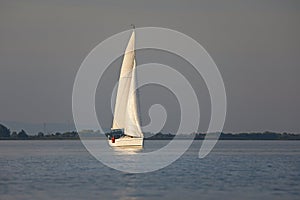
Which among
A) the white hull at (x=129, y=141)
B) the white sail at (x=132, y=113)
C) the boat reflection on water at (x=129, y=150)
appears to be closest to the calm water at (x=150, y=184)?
the white hull at (x=129, y=141)

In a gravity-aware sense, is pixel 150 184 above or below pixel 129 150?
below

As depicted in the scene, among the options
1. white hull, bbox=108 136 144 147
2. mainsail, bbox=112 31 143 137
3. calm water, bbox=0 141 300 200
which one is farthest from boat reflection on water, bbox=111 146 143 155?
calm water, bbox=0 141 300 200

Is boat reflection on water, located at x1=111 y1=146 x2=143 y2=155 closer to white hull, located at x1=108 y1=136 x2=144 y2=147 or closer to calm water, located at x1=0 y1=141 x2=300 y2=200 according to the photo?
white hull, located at x1=108 y1=136 x2=144 y2=147

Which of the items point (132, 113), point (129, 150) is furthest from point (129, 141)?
point (129, 150)

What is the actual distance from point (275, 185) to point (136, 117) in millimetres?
48145

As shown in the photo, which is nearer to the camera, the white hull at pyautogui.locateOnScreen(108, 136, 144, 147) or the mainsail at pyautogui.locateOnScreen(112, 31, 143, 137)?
the white hull at pyautogui.locateOnScreen(108, 136, 144, 147)

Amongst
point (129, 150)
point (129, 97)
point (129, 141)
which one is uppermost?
point (129, 97)

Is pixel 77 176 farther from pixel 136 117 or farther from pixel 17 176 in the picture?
pixel 136 117

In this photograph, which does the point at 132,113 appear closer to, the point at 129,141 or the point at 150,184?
the point at 129,141

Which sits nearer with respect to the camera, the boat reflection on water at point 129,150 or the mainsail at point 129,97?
the mainsail at point 129,97

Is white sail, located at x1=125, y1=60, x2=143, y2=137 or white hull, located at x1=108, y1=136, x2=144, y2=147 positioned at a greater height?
white sail, located at x1=125, y1=60, x2=143, y2=137

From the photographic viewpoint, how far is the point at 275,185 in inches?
1757

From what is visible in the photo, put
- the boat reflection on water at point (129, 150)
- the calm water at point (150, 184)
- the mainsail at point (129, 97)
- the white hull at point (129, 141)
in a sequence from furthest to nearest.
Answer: the boat reflection on water at point (129, 150), the mainsail at point (129, 97), the white hull at point (129, 141), the calm water at point (150, 184)

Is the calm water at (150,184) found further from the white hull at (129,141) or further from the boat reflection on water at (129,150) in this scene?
the boat reflection on water at (129,150)
